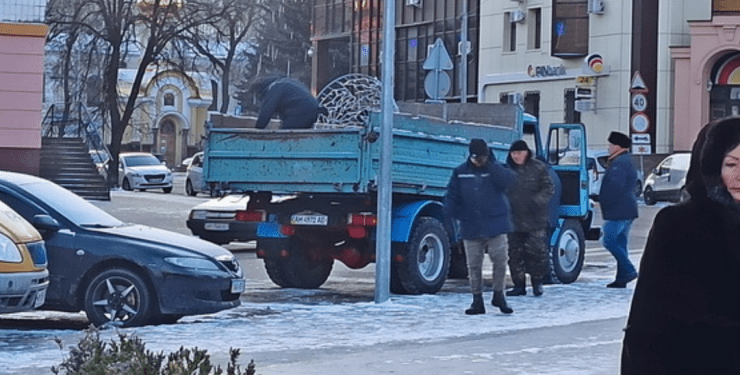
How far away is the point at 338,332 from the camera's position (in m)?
12.5

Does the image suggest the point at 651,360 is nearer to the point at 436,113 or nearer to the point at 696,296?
the point at 696,296

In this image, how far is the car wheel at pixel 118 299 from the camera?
1271 cm

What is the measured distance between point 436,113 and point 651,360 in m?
14.9

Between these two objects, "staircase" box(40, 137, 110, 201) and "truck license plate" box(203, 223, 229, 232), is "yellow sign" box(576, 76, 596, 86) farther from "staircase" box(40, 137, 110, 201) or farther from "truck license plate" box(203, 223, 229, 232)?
"truck license plate" box(203, 223, 229, 232)

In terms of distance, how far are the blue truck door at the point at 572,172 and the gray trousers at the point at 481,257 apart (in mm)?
4202

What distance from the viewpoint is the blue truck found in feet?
50.8

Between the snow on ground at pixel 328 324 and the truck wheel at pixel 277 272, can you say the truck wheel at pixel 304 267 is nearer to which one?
the truck wheel at pixel 277 272

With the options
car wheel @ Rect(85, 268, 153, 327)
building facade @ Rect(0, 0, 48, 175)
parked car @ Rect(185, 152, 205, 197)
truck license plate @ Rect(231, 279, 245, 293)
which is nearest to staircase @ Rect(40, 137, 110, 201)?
parked car @ Rect(185, 152, 205, 197)

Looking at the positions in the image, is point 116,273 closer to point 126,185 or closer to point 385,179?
point 385,179

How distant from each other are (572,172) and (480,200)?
458cm

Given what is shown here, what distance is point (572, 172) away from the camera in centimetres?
1839

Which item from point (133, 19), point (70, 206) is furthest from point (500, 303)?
point (133, 19)

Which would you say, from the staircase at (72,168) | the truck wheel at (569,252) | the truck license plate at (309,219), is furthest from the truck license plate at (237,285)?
the staircase at (72,168)

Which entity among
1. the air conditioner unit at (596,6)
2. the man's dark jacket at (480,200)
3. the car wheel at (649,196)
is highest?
the air conditioner unit at (596,6)
